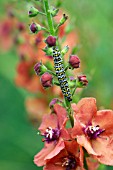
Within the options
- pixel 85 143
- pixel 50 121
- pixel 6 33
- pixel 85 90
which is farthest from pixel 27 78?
pixel 85 143

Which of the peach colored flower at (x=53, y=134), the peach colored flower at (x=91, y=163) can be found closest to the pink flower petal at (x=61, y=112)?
the peach colored flower at (x=53, y=134)

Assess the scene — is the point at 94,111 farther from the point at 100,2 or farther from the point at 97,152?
the point at 100,2

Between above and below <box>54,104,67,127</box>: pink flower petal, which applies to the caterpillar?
above

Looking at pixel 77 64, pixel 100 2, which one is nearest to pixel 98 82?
pixel 100 2

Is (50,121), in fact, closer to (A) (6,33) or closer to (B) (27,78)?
(B) (27,78)

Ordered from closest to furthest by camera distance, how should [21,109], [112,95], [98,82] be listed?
[98,82] < [112,95] < [21,109]

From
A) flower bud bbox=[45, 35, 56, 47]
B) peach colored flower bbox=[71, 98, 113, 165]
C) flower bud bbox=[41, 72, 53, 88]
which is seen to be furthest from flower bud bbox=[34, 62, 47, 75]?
peach colored flower bbox=[71, 98, 113, 165]

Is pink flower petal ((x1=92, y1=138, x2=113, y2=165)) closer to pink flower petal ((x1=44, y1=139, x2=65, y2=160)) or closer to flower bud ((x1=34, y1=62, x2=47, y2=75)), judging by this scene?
pink flower petal ((x1=44, y1=139, x2=65, y2=160))
